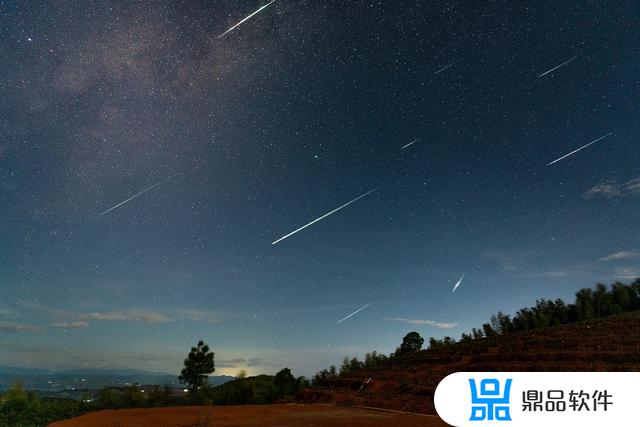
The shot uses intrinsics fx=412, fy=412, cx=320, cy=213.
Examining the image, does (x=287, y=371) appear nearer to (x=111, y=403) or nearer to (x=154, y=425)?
(x=111, y=403)

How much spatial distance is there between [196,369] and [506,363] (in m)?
32.1

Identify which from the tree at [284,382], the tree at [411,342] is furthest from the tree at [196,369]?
the tree at [411,342]

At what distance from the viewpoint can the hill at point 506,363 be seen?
26.9 meters

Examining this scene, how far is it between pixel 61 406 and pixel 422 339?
193 ft

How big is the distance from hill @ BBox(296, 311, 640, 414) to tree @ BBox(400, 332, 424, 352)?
25007 mm

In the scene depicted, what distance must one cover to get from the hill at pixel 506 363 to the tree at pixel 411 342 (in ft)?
82.0

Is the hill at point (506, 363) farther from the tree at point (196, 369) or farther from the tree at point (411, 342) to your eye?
the tree at point (411, 342)

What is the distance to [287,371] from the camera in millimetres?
52594

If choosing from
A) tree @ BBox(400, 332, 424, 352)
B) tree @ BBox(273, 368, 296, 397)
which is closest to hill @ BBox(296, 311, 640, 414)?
tree @ BBox(273, 368, 296, 397)

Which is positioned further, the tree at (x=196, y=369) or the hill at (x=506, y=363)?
the tree at (x=196, y=369)

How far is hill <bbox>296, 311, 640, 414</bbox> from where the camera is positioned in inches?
1058

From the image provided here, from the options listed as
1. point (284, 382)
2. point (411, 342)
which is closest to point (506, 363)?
point (284, 382)

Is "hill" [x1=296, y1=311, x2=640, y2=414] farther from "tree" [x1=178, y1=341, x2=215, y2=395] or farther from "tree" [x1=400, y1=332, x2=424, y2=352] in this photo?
"tree" [x1=400, y1=332, x2=424, y2=352]

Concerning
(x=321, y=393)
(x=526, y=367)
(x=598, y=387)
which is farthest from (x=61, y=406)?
(x=526, y=367)
